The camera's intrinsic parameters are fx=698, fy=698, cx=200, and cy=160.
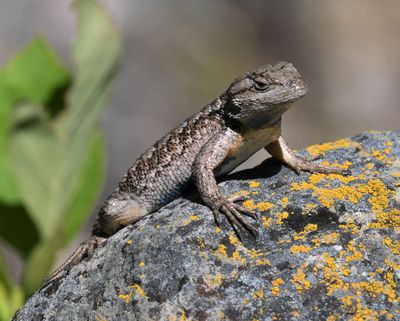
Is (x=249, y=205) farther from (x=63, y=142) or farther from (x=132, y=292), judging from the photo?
(x=63, y=142)

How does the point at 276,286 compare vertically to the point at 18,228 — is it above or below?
below

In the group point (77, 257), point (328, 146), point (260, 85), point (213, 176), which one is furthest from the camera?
point (328, 146)

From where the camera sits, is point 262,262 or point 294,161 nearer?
point 262,262

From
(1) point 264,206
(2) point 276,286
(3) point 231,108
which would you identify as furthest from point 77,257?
(2) point 276,286

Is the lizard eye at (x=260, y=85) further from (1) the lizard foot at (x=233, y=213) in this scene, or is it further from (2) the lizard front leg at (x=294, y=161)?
(1) the lizard foot at (x=233, y=213)

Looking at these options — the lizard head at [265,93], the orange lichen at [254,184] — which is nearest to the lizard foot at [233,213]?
the orange lichen at [254,184]

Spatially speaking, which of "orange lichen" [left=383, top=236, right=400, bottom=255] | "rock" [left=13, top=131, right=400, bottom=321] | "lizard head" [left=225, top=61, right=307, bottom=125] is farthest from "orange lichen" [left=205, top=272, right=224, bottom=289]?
"lizard head" [left=225, top=61, right=307, bottom=125]

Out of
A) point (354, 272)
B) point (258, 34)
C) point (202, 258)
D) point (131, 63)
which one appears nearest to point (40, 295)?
point (202, 258)

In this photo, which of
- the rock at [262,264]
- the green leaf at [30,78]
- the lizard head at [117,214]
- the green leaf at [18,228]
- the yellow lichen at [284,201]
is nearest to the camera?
the rock at [262,264]
